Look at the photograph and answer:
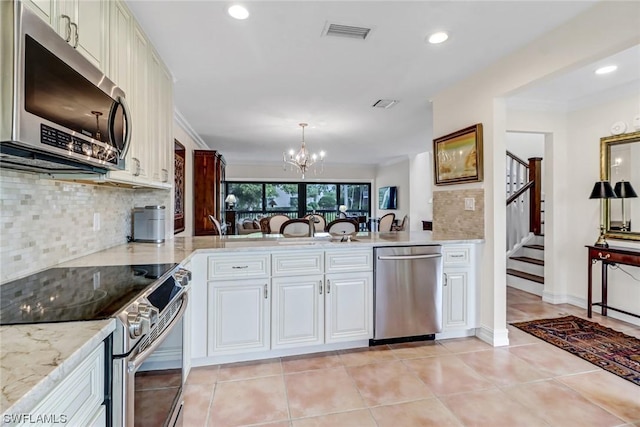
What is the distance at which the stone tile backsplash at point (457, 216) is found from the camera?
116 inches

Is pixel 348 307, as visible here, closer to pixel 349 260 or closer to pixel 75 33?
pixel 349 260

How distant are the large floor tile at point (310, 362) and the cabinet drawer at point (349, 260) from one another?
0.70 meters

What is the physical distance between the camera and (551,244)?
3.94m

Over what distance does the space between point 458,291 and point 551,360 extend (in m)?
0.82

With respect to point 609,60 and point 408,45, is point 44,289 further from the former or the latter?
point 609,60

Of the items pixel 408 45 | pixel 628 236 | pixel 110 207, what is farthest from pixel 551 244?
pixel 110 207

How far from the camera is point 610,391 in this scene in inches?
82.2

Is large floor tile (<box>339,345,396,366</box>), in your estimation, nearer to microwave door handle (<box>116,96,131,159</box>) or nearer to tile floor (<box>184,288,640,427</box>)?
tile floor (<box>184,288,640,427</box>)

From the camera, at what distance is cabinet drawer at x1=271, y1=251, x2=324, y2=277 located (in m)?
2.52

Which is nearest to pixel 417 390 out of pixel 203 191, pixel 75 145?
pixel 75 145

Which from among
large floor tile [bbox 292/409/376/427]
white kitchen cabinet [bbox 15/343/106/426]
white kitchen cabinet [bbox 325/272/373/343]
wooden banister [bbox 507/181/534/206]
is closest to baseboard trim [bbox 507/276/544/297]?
wooden banister [bbox 507/181/534/206]

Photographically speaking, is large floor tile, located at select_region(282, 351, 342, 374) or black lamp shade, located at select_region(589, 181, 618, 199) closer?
large floor tile, located at select_region(282, 351, 342, 374)

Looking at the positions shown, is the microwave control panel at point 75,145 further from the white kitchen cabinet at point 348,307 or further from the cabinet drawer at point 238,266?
the white kitchen cabinet at point 348,307

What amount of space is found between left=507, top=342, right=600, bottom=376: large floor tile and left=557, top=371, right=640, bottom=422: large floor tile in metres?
0.08
